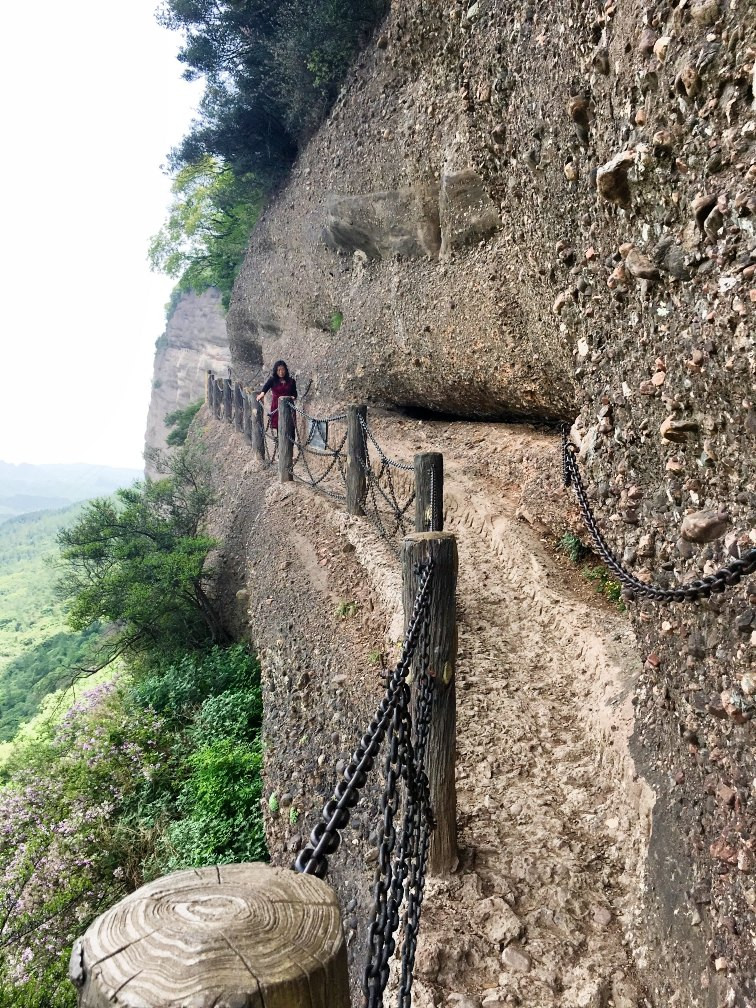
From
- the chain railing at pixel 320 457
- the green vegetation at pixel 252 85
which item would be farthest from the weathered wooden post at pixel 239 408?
the green vegetation at pixel 252 85

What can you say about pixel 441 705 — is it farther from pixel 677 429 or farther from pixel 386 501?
pixel 386 501

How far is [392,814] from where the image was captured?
1.87 meters

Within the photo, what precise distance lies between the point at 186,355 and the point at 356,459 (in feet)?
91.1

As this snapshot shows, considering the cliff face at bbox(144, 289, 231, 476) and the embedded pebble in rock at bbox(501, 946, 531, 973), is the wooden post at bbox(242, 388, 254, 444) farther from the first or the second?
the cliff face at bbox(144, 289, 231, 476)

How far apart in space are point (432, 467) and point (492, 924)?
3.22 metres

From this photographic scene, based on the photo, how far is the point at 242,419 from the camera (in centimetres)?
1512

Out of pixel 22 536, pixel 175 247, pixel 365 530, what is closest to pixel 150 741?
pixel 365 530

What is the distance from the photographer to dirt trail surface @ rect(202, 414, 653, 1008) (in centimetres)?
260

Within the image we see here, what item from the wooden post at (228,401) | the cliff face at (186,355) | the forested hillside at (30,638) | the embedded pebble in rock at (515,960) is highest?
the cliff face at (186,355)

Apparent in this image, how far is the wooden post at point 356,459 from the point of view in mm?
7133

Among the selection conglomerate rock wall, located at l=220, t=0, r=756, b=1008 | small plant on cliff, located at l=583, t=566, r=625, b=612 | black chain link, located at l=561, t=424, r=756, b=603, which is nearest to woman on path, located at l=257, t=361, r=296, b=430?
conglomerate rock wall, located at l=220, t=0, r=756, b=1008

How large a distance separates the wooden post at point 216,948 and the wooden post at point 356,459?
20.4ft

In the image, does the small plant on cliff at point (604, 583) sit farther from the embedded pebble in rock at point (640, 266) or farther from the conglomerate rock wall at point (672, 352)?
the embedded pebble in rock at point (640, 266)

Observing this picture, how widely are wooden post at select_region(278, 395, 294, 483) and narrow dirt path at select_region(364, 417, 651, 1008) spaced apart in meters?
4.70
